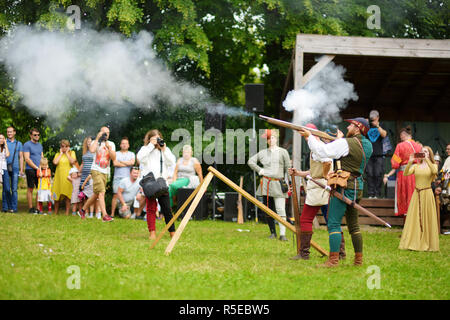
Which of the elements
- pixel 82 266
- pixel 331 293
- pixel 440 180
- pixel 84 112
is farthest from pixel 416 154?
pixel 84 112

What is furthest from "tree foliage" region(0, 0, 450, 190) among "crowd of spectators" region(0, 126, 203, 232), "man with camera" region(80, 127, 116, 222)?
"man with camera" region(80, 127, 116, 222)

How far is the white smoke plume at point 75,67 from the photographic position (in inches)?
476

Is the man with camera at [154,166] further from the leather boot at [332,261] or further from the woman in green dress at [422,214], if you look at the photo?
the woman in green dress at [422,214]

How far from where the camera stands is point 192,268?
5.99 metres

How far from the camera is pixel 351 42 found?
11.1m

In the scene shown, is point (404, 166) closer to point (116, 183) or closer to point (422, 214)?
point (422, 214)

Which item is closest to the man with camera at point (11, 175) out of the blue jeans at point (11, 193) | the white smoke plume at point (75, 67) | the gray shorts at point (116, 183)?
the blue jeans at point (11, 193)

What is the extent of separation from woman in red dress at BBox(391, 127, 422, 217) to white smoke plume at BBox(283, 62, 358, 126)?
1.80m

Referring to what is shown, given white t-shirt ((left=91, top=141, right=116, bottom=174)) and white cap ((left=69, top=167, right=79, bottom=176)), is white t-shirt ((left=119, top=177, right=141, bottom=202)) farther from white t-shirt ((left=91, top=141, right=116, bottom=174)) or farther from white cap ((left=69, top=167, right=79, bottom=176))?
white t-shirt ((left=91, top=141, right=116, bottom=174))

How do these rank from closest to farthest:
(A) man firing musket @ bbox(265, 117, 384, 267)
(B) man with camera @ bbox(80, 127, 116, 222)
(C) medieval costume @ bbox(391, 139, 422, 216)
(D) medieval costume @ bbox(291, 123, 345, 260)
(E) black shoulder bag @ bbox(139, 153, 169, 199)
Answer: (A) man firing musket @ bbox(265, 117, 384, 267) < (D) medieval costume @ bbox(291, 123, 345, 260) < (E) black shoulder bag @ bbox(139, 153, 169, 199) < (C) medieval costume @ bbox(391, 139, 422, 216) < (B) man with camera @ bbox(80, 127, 116, 222)

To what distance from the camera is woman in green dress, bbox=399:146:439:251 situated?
8.58 m

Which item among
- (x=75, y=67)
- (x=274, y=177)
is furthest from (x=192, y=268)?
(x=75, y=67)

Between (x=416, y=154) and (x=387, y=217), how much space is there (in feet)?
10.7

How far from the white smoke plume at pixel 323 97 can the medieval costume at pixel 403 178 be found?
5.97 feet
